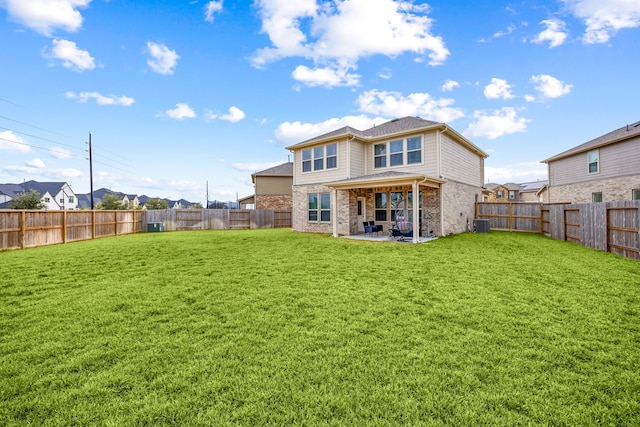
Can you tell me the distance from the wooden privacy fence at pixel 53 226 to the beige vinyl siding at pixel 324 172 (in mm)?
12321

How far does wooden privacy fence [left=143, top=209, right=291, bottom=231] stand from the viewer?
888 inches

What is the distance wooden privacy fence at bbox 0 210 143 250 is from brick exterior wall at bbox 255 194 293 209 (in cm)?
1291

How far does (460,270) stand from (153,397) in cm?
676

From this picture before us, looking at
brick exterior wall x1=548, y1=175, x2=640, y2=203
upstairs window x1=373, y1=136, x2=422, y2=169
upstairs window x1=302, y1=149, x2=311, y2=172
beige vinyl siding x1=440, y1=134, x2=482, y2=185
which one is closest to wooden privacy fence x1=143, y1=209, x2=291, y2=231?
upstairs window x1=302, y1=149, x2=311, y2=172

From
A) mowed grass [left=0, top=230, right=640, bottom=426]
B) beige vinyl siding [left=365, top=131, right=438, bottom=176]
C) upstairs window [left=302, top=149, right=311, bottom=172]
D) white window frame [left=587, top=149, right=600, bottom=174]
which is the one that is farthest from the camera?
upstairs window [left=302, top=149, right=311, bottom=172]

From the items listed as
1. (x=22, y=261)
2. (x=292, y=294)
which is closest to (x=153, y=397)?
(x=292, y=294)

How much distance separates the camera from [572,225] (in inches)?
458

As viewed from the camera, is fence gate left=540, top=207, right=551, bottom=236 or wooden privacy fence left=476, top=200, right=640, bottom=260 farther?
fence gate left=540, top=207, right=551, bottom=236

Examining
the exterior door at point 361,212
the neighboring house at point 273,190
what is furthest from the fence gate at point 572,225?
the neighboring house at point 273,190

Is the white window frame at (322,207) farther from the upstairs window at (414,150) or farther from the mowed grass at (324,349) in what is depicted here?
the mowed grass at (324,349)

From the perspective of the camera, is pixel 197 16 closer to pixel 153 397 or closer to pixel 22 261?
pixel 22 261

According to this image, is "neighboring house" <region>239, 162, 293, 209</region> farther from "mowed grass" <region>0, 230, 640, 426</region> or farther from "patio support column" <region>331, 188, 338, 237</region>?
"mowed grass" <region>0, 230, 640, 426</region>

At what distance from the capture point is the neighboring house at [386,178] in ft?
44.0

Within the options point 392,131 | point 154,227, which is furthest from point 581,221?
point 154,227
